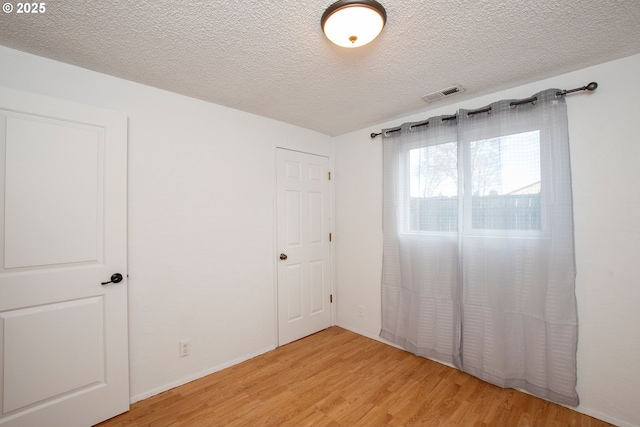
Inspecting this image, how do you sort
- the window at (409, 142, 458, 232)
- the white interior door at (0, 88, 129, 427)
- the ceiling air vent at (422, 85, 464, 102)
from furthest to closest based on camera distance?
the window at (409, 142, 458, 232) → the ceiling air vent at (422, 85, 464, 102) → the white interior door at (0, 88, 129, 427)

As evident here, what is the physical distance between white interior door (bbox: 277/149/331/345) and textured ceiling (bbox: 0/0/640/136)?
3.39 feet

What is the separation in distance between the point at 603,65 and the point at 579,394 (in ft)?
7.64

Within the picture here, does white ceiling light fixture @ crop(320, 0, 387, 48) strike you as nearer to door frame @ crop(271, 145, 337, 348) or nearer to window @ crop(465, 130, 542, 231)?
window @ crop(465, 130, 542, 231)

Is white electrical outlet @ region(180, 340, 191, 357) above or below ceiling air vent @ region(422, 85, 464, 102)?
below

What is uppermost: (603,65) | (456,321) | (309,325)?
(603,65)

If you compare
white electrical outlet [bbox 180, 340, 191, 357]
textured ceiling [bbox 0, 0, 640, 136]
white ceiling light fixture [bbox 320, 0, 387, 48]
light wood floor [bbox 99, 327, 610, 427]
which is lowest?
light wood floor [bbox 99, 327, 610, 427]

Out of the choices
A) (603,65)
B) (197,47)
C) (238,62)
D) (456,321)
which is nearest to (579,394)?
(456,321)

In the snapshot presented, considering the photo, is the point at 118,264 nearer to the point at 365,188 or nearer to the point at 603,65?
the point at 365,188

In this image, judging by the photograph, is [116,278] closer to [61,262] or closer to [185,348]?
[61,262]

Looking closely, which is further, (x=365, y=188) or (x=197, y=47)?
(x=365, y=188)

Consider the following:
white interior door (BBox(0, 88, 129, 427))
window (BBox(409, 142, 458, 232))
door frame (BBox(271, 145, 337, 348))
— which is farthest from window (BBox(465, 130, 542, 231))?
white interior door (BBox(0, 88, 129, 427))

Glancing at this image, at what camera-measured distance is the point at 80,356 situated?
5.75 ft

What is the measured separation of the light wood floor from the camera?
1.82 m

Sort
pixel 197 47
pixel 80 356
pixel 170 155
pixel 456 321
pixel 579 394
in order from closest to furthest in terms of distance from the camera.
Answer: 1. pixel 197 47
2. pixel 80 356
3. pixel 579 394
4. pixel 170 155
5. pixel 456 321
